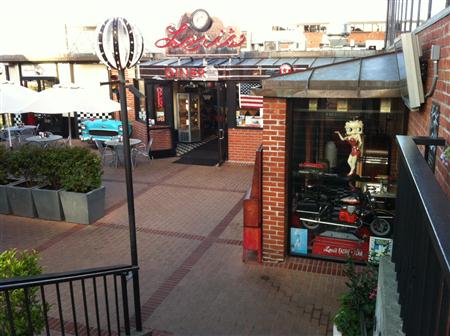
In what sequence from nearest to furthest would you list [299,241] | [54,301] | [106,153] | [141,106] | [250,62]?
[54,301] → [299,241] → [250,62] → [141,106] → [106,153]

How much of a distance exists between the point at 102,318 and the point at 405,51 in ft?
14.3

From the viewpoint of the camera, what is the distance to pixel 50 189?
8.54 metres

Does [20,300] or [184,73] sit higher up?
[184,73]

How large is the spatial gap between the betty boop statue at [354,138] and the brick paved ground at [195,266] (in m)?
1.56

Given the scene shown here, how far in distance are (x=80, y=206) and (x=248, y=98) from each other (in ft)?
21.4

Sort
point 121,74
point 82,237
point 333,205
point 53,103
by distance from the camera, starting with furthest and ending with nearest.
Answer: point 53,103 → point 82,237 → point 333,205 → point 121,74

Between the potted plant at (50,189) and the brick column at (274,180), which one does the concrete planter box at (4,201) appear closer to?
the potted plant at (50,189)

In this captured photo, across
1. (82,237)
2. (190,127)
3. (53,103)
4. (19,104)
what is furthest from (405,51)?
(190,127)

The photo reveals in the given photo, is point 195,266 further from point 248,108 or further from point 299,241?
point 248,108

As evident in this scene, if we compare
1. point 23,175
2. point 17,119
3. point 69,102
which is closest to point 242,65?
point 69,102

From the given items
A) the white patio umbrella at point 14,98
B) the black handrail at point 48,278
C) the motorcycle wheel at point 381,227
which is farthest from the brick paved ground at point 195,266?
the white patio umbrella at point 14,98

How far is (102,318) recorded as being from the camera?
511cm

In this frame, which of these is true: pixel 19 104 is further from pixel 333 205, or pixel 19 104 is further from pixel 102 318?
pixel 333 205

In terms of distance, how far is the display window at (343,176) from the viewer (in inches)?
235
